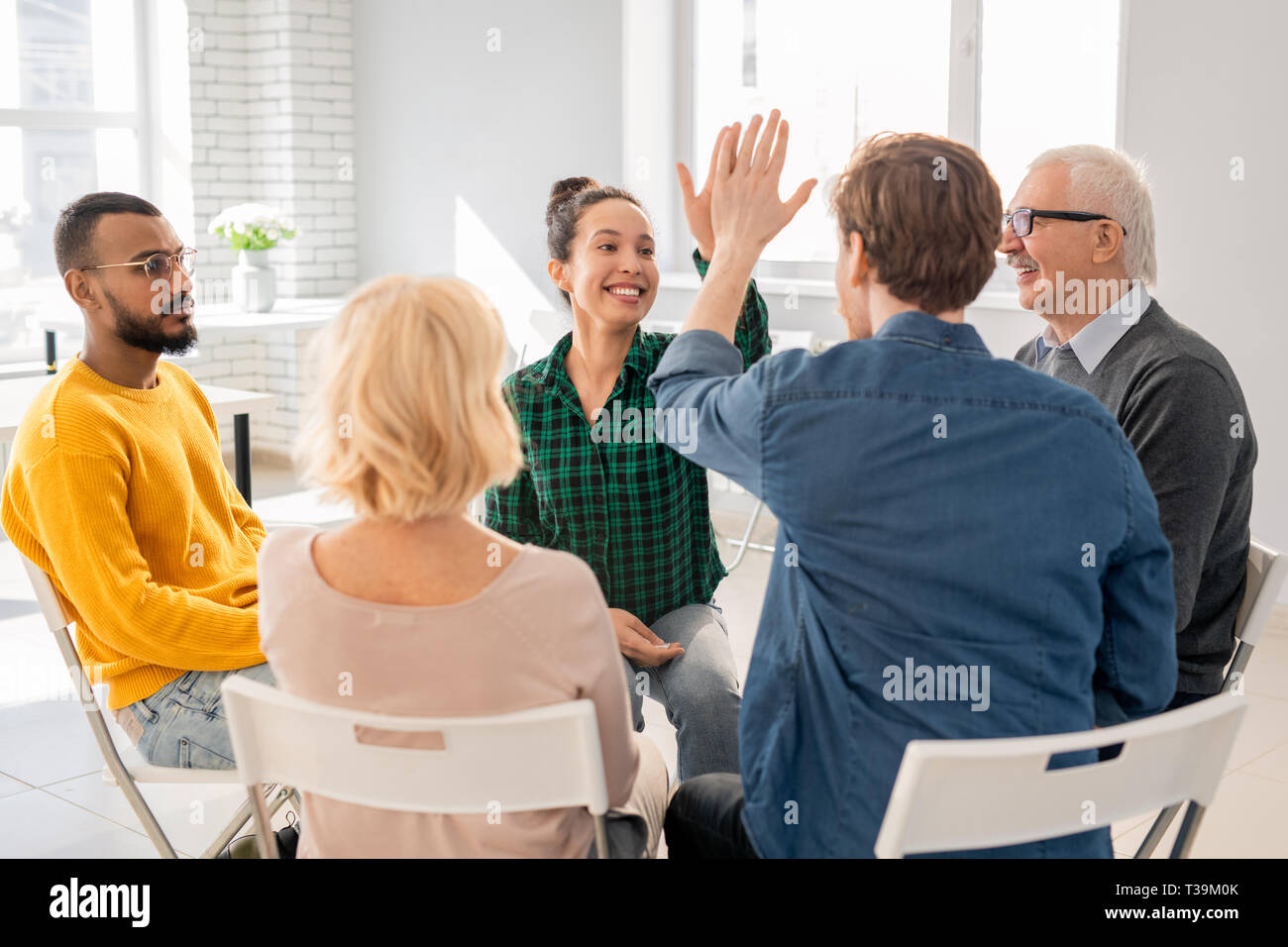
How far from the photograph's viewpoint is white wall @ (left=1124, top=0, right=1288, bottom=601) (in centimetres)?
412

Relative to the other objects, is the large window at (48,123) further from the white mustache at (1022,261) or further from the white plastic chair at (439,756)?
the white plastic chair at (439,756)

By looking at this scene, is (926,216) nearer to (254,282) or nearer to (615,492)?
(615,492)

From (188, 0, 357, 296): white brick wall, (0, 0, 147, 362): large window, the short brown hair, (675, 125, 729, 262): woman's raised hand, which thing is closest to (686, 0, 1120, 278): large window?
(188, 0, 357, 296): white brick wall

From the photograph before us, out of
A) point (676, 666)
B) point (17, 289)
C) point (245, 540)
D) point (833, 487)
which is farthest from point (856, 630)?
point (17, 289)

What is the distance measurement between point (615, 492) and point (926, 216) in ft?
3.36

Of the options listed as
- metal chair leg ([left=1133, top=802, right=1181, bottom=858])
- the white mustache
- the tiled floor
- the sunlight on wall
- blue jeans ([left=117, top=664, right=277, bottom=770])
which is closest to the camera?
Result: metal chair leg ([left=1133, top=802, right=1181, bottom=858])

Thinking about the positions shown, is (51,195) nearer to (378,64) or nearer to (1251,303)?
(378,64)

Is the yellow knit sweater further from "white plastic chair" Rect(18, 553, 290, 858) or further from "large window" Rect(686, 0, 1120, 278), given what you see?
"large window" Rect(686, 0, 1120, 278)

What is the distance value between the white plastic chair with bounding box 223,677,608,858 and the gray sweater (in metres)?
1.01

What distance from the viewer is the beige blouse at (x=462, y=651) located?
1402 millimetres

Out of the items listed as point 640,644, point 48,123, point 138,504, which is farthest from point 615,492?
point 48,123

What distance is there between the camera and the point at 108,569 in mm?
Result: 1998

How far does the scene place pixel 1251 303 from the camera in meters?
4.23

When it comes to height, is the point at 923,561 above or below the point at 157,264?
below
